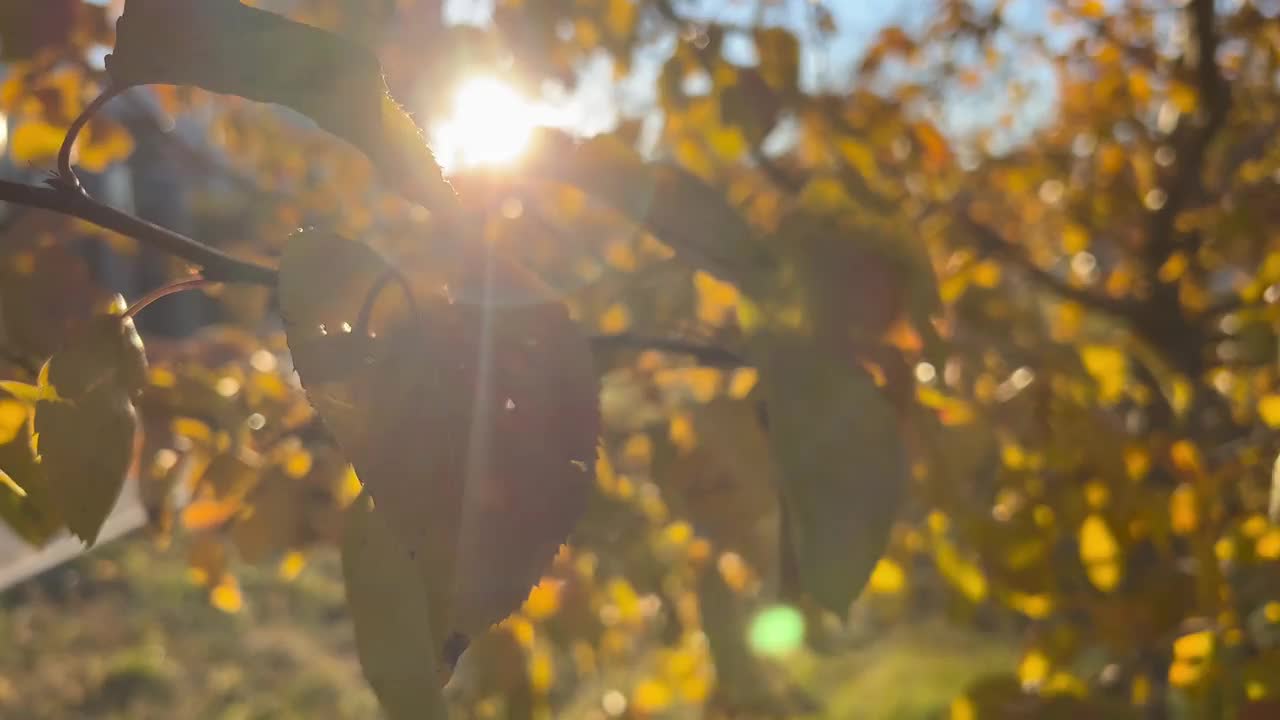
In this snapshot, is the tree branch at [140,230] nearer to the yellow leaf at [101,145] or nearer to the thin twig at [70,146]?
the thin twig at [70,146]

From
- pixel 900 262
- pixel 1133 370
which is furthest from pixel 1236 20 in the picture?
pixel 900 262

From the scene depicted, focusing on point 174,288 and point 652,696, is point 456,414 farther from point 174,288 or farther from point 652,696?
point 652,696

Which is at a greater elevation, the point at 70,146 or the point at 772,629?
the point at 70,146

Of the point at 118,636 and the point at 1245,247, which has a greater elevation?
the point at 1245,247

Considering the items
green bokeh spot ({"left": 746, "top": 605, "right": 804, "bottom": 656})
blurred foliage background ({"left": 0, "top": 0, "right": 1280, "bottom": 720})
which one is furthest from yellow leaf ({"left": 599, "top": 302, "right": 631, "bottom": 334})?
green bokeh spot ({"left": 746, "top": 605, "right": 804, "bottom": 656})

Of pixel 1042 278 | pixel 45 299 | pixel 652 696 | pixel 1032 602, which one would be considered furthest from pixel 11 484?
pixel 1042 278

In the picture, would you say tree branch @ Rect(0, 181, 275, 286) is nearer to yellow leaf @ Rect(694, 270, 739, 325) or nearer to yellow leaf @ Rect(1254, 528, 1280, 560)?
yellow leaf @ Rect(694, 270, 739, 325)

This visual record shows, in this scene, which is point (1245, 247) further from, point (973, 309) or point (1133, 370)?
point (973, 309)
